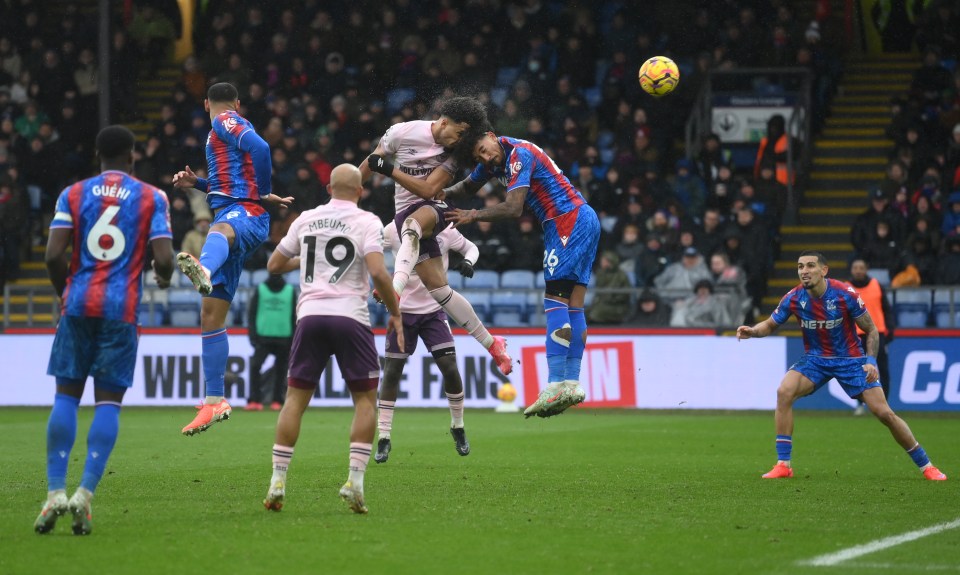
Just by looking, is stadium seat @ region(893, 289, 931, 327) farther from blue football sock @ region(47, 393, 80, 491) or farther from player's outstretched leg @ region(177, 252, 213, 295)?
blue football sock @ region(47, 393, 80, 491)

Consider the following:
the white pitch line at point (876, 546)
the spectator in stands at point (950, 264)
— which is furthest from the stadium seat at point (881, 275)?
the white pitch line at point (876, 546)

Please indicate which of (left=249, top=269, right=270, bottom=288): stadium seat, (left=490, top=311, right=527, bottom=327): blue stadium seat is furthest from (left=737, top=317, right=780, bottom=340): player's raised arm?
(left=249, top=269, right=270, bottom=288): stadium seat

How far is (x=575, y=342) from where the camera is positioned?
1112cm

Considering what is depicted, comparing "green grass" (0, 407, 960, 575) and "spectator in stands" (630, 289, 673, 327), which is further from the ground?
"spectator in stands" (630, 289, 673, 327)

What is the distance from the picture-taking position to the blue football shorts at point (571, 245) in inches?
435

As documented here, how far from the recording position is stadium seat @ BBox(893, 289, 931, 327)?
19844 mm

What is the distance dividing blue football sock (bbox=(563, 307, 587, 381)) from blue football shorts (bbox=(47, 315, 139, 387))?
428cm

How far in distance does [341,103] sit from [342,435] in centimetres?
1095

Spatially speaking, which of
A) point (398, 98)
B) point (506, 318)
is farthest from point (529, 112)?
point (506, 318)

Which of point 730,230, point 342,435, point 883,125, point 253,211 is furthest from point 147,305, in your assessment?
point 883,125

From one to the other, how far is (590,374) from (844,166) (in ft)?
26.2

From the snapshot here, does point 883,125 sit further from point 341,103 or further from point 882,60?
point 341,103

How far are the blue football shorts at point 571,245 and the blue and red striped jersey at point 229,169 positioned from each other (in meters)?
2.44

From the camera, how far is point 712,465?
11.9 metres
